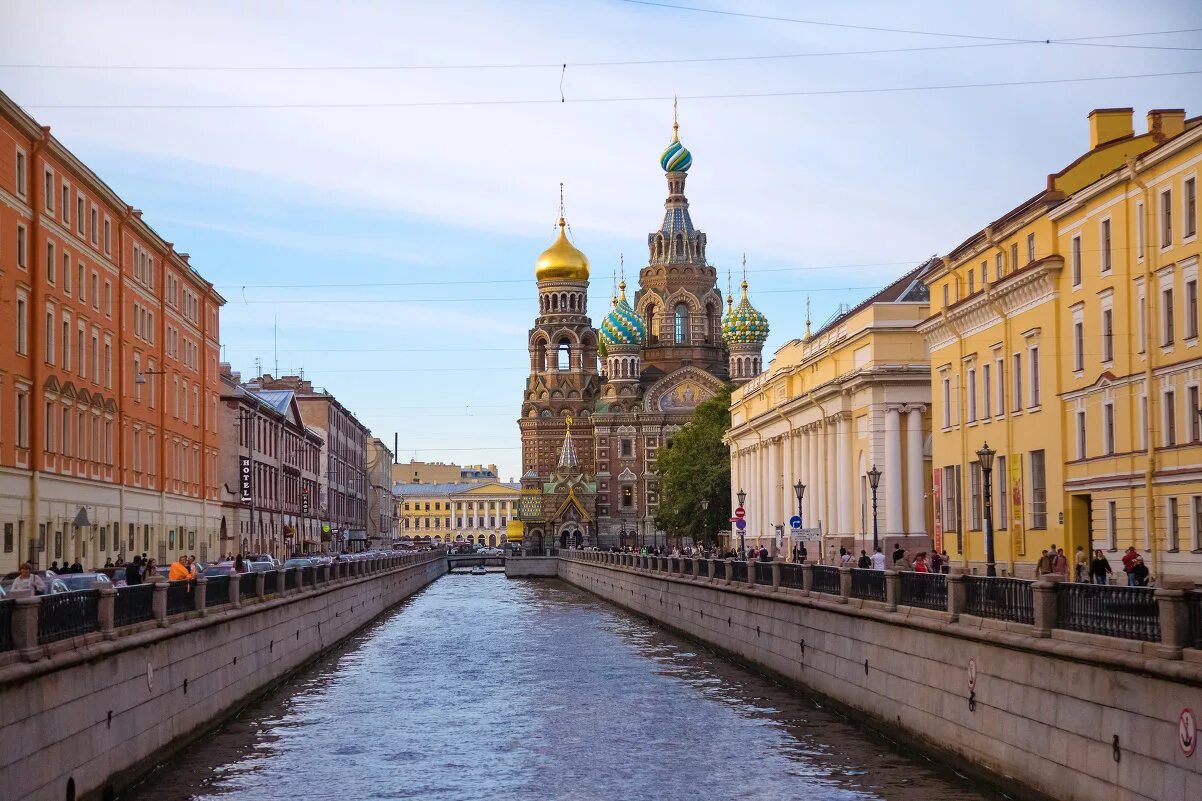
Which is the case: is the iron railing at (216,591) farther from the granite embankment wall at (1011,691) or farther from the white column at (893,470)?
the white column at (893,470)

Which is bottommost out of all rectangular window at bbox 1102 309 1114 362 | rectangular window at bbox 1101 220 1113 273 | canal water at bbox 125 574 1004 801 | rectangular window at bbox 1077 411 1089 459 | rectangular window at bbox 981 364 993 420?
canal water at bbox 125 574 1004 801

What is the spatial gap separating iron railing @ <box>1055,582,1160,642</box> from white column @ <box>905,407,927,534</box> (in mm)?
42124

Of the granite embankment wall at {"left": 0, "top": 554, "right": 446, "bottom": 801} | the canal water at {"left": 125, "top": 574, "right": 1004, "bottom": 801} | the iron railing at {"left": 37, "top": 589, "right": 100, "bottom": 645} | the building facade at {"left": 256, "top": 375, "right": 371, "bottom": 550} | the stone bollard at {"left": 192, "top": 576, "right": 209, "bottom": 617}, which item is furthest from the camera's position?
the building facade at {"left": 256, "top": 375, "right": 371, "bottom": 550}

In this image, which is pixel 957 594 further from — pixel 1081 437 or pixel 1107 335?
pixel 1081 437

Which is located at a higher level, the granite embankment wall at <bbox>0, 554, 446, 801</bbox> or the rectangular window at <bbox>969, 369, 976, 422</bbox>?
the rectangular window at <bbox>969, 369, 976, 422</bbox>

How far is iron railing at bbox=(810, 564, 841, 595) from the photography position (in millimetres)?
35469

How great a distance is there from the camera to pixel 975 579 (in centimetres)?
2516

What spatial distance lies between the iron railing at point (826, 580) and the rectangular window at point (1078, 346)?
33.9 feet

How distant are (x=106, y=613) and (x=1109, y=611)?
43.1 ft

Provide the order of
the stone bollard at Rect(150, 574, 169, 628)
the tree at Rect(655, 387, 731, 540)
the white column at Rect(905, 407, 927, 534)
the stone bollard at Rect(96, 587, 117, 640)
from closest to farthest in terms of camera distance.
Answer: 1. the stone bollard at Rect(96, 587, 117, 640)
2. the stone bollard at Rect(150, 574, 169, 628)
3. the white column at Rect(905, 407, 927, 534)
4. the tree at Rect(655, 387, 731, 540)

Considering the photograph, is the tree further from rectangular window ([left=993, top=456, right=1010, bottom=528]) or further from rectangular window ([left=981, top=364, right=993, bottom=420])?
rectangular window ([left=993, top=456, right=1010, bottom=528])

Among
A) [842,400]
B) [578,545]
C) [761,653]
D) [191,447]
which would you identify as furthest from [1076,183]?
[578,545]

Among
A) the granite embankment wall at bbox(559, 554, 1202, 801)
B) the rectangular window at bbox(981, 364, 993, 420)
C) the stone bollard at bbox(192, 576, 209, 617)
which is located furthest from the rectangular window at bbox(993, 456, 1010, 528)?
the stone bollard at bbox(192, 576, 209, 617)

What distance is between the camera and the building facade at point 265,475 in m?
85.7
